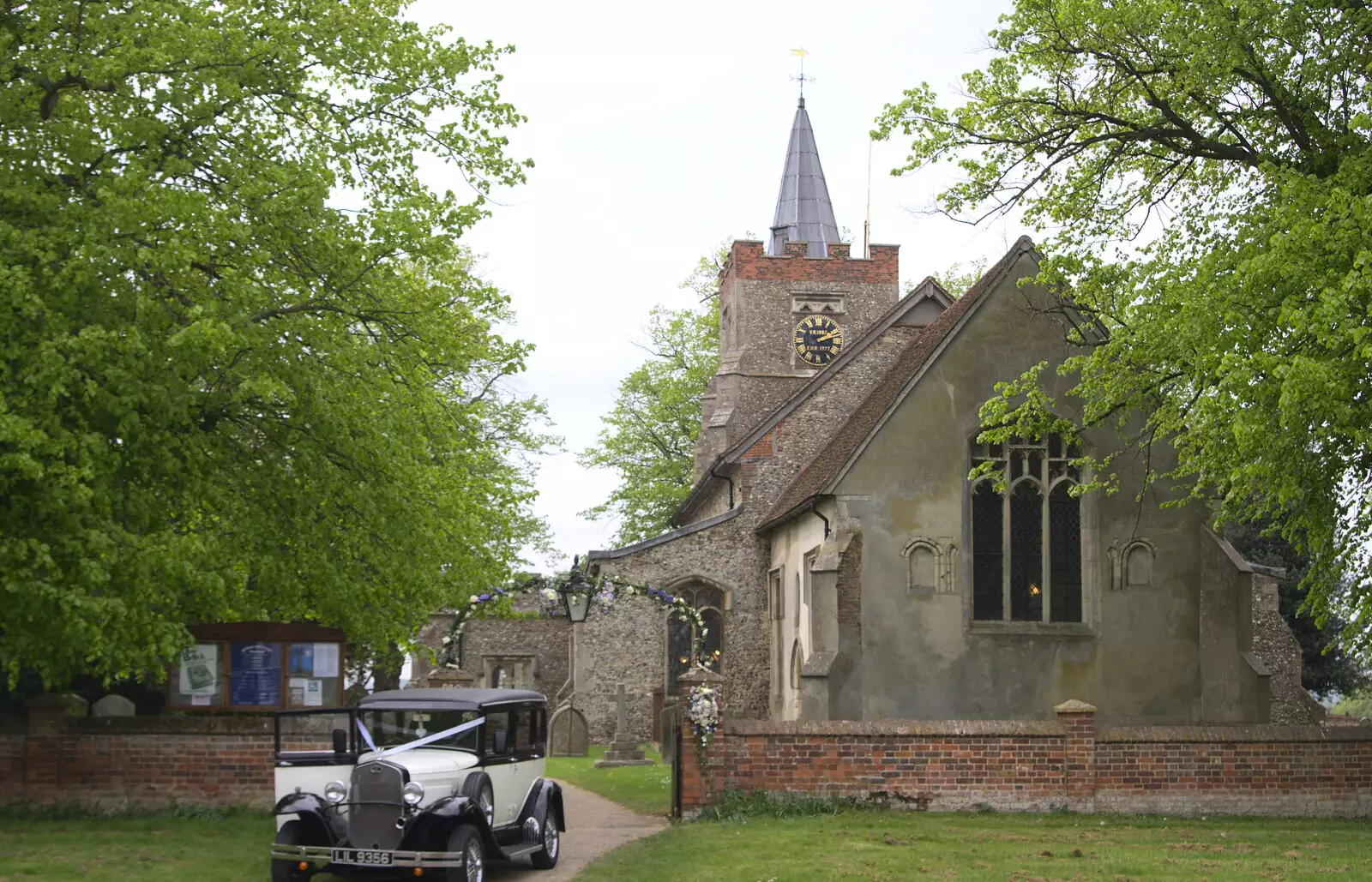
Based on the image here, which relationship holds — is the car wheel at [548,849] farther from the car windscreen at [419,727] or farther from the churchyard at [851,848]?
the car windscreen at [419,727]

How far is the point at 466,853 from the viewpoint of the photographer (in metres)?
11.1

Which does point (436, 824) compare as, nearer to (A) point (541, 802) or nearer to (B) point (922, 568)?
(A) point (541, 802)

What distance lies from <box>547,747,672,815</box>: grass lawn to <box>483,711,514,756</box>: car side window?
5.50m

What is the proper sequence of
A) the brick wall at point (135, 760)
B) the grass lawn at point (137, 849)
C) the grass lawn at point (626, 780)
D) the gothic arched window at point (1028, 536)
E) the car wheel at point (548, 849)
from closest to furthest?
the grass lawn at point (137, 849) < the car wheel at point (548, 849) < the brick wall at point (135, 760) < the grass lawn at point (626, 780) < the gothic arched window at point (1028, 536)

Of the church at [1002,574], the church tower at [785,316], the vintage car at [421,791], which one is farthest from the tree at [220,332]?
the church tower at [785,316]

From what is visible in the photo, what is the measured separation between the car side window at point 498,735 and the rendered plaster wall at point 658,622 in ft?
62.1

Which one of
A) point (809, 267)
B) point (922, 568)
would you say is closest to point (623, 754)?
point (922, 568)

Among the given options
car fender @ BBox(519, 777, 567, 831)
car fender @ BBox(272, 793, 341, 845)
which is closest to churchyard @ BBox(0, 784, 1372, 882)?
car fender @ BBox(519, 777, 567, 831)

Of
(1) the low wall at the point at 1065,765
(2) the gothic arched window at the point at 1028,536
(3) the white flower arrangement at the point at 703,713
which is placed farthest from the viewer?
(2) the gothic arched window at the point at 1028,536

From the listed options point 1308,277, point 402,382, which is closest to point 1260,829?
point 1308,277

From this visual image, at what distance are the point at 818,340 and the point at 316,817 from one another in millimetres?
29663

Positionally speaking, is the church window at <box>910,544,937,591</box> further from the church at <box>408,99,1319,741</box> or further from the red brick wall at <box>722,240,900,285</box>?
the red brick wall at <box>722,240,900,285</box>

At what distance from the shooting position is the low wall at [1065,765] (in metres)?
16.3

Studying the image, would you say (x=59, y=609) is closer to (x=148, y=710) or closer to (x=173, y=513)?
(x=173, y=513)
